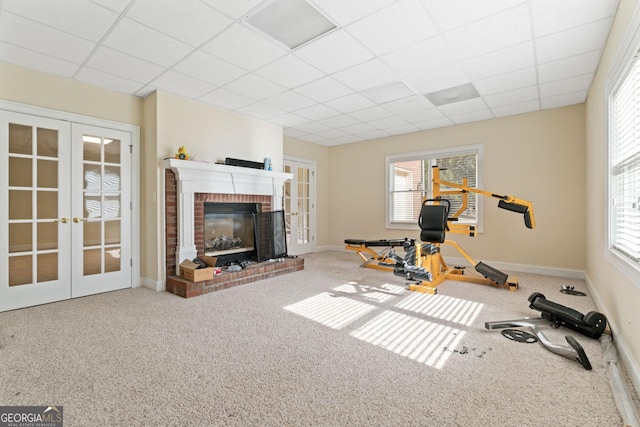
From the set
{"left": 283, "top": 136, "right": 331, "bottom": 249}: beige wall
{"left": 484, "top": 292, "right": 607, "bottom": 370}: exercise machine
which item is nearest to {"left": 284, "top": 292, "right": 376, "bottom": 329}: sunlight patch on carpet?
{"left": 484, "top": 292, "right": 607, "bottom": 370}: exercise machine

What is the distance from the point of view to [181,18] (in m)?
2.51

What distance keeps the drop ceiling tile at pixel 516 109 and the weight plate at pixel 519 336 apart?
3486 mm

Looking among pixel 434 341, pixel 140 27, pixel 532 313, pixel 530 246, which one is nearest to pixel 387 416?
pixel 434 341

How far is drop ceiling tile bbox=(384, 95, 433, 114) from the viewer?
173 inches

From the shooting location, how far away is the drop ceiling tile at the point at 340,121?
524cm

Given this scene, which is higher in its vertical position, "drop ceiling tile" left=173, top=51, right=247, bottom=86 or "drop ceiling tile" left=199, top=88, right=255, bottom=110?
"drop ceiling tile" left=199, top=88, right=255, bottom=110

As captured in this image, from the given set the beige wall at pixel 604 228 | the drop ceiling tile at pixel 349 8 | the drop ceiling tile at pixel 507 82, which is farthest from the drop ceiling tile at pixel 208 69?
the beige wall at pixel 604 228

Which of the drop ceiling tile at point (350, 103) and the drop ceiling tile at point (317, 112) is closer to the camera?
the drop ceiling tile at point (350, 103)

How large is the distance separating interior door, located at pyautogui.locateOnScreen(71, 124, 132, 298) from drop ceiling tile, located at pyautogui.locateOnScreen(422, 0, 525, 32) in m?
3.93

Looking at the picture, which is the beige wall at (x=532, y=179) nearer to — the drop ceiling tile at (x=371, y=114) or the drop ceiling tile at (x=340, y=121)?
the drop ceiling tile at (x=371, y=114)

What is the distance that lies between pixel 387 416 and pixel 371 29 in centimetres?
287

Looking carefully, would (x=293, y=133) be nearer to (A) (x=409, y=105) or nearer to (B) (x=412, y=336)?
(A) (x=409, y=105)

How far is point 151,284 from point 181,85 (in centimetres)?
261

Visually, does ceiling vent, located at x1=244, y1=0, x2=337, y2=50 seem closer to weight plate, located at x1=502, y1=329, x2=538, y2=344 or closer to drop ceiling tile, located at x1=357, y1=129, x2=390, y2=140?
weight plate, located at x1=502, y1=329, x2=538, y2=344
